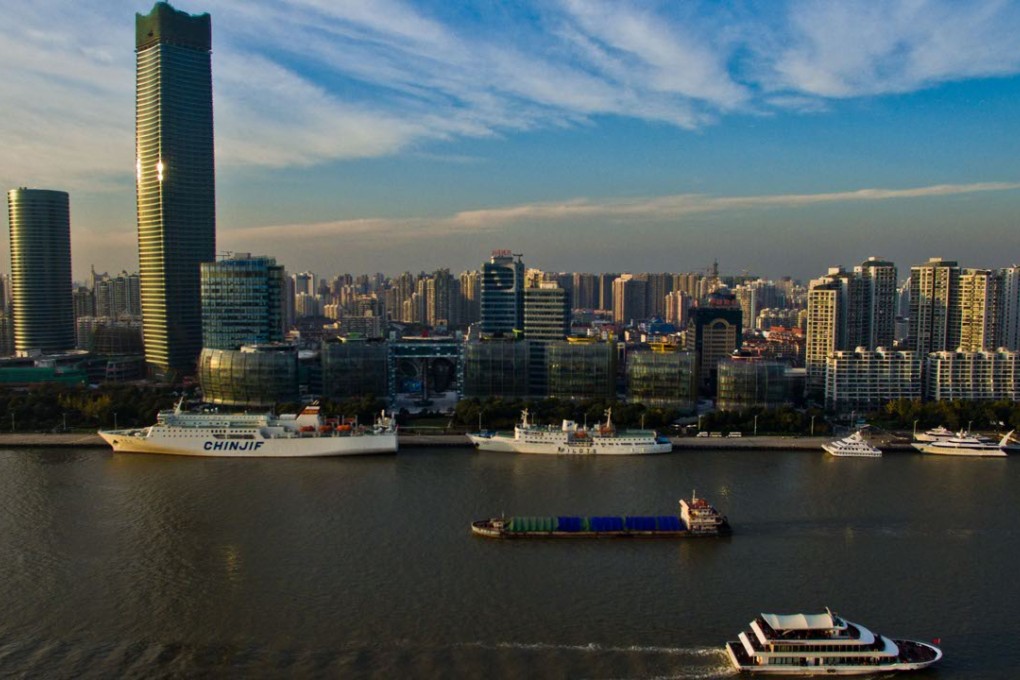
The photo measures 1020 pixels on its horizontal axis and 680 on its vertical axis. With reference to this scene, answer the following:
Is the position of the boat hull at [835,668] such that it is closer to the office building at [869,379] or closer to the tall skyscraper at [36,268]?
the office building at [869,379]

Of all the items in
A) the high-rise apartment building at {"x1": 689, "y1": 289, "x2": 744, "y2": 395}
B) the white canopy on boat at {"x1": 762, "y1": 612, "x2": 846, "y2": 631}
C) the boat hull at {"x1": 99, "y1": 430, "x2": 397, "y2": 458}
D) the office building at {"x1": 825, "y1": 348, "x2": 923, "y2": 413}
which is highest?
the high-rise apartment building at {"x1": 689, "y1": 289, "x2": 744, "y2": 395}

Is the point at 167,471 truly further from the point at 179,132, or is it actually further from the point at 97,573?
the point at 179,132

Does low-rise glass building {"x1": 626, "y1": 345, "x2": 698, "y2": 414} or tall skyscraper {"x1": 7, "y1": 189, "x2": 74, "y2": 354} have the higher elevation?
tall skyscraper {"x1": 7, "y1": 189, "x2": 74, "y2": 354}

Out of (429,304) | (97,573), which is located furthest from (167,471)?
(429,304)

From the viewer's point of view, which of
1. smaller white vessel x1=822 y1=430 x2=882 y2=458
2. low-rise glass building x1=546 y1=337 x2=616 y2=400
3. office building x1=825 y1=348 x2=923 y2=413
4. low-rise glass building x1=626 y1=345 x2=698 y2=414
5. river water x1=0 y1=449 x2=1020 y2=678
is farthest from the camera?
office building x1=825 y1=348 x2=923 y2=413

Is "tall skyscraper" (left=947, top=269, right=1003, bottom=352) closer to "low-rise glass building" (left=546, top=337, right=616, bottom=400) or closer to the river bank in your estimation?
the river bank

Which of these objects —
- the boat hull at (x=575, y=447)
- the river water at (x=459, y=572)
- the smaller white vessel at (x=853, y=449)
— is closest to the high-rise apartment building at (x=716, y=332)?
the smaller white vessel at (x=853, y=449)

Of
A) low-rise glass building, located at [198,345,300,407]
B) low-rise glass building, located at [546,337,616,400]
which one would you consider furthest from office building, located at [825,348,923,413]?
low-rise glass building, located at [198,345,300,407]
